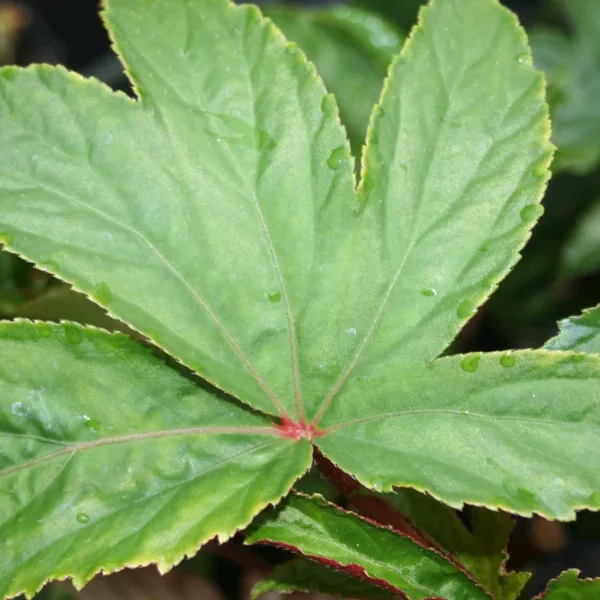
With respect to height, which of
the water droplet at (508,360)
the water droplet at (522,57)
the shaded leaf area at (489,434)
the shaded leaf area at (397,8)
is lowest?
the shaded leaf area at (489,434)

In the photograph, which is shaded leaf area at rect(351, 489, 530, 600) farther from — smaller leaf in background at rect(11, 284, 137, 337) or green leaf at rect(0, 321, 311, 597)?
smaller leaf in background at rect(11, 284, 137, 337)

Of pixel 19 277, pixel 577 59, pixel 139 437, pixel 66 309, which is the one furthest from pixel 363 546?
pixel 577 59

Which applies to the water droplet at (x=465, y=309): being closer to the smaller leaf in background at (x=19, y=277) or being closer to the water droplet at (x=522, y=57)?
the water droplet at (x=522, y=57)

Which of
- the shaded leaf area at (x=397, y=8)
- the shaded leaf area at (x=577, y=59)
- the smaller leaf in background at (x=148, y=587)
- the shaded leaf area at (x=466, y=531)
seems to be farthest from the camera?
the shaded leaf area at (x=397, y=8)

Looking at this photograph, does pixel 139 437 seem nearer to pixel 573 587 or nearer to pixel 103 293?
pixel 103 293

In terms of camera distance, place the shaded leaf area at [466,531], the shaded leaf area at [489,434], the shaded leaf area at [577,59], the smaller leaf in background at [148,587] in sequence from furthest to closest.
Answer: the shaded leaf area at [577,59]
the smaller leaf in background at [148,587]
the shaded leaf area at [466,531]
the shaded leaf area at [489,434]

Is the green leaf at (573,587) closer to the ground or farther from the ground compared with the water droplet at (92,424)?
farther from the ground

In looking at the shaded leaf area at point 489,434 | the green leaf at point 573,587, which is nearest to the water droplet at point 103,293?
the shaded leaf area at point 489,434

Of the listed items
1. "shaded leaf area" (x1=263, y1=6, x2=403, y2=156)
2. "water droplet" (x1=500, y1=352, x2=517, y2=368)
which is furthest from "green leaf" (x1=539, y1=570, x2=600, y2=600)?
"shaded leaf area" (x1=263, y1=6, x2=403, y2=156)
